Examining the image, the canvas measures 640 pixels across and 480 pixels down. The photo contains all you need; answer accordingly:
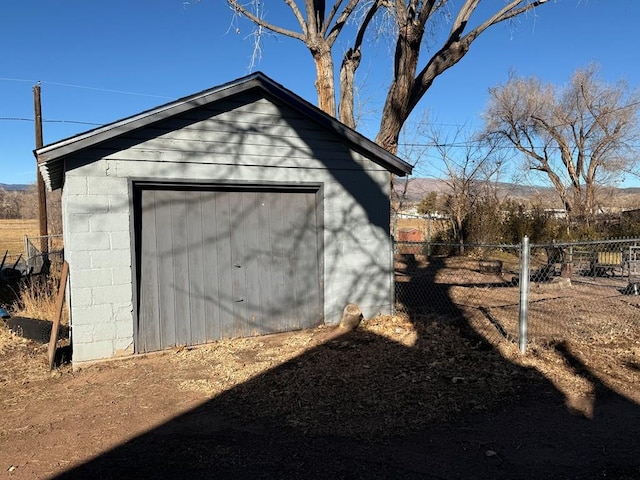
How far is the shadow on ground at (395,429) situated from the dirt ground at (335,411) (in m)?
0.02

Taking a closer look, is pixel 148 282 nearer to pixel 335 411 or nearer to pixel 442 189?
pixel 335 411

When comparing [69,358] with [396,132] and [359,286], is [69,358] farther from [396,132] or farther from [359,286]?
[396,132]

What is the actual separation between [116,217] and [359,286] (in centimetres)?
370

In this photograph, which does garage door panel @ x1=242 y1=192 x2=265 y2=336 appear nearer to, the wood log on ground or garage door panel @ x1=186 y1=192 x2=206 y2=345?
garage door panel @ x1=186 y1=192 x2=206 y2=345

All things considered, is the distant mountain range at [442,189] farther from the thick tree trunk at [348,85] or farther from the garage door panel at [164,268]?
the garage door panel at [164,268]

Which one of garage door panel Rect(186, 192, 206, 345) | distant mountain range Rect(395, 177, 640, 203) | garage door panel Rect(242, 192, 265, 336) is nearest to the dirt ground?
garage door panel Rect(186, 192, 206, 345)

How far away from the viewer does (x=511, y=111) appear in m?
33.7

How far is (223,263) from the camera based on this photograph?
22.4ft

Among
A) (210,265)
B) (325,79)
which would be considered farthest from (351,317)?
(325,79)

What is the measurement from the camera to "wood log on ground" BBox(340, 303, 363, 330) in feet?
23.9

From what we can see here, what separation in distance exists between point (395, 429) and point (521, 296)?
2.48 m

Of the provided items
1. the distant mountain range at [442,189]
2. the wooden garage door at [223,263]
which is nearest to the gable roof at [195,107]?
the wooden garage door at [223,263]

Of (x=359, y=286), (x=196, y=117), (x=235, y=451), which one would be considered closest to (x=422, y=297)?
(x=359, y=286)

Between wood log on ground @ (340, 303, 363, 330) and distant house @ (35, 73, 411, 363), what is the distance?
9.9 inches
